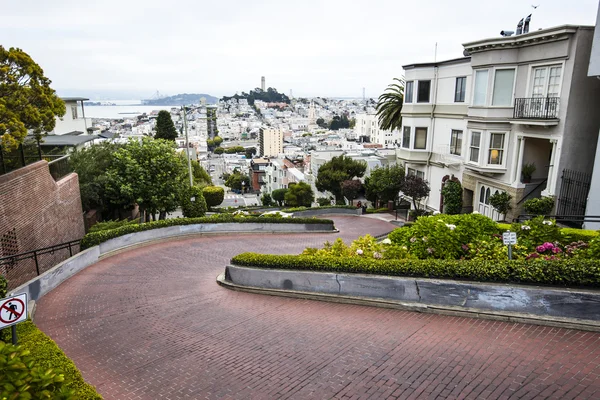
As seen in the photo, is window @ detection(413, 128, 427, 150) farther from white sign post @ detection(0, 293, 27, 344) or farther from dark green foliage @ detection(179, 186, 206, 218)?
white sign post @ detection(0, 293, 27, 344)

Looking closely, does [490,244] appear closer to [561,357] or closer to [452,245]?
[452,245]

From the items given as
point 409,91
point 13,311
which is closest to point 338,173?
point 409,91

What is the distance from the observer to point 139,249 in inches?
695

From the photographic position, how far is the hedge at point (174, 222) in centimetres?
1555

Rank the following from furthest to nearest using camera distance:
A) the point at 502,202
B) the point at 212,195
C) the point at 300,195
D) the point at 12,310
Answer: the point at 300,195 → the point at 212,195 → the point at 502,202 → the point at 12,310

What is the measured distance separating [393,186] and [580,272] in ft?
80.4

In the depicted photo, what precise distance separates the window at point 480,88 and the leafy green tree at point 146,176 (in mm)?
18098

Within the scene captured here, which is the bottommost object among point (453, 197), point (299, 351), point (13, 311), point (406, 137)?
point (453, 197)

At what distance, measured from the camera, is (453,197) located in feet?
83.4

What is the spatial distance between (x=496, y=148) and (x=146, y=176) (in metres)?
19.9

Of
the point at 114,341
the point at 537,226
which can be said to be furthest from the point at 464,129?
the point at 114,341

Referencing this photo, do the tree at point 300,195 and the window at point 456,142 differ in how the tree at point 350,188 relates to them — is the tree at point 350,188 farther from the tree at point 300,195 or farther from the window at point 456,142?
the tree at point 300,195

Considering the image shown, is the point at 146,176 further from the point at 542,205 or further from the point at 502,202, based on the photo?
the point at 542,205

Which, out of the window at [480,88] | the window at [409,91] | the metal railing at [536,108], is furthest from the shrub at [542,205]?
the window at [409,91]
